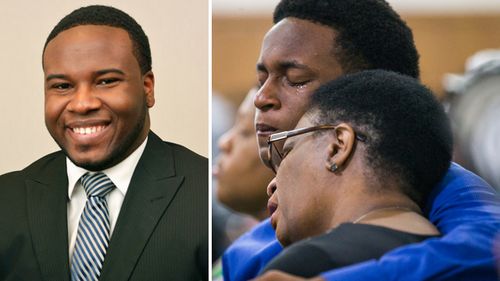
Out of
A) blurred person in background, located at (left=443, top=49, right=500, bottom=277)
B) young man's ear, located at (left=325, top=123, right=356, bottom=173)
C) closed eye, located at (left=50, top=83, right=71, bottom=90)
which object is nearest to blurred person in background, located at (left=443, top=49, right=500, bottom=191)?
blurred person in background, located at (left=443, top=49, right=500, bottom=277)

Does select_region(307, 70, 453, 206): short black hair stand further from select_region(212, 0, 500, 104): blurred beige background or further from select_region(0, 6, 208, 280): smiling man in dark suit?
select_region(0, 6, 208, 280): smiling man in dark suit

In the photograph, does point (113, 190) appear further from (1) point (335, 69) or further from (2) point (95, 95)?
(1) point (335, 69)

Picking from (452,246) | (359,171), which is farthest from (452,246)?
(359,171)

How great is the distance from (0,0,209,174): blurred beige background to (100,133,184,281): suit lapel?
2.5 inches

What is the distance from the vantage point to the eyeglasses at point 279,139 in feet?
4.34

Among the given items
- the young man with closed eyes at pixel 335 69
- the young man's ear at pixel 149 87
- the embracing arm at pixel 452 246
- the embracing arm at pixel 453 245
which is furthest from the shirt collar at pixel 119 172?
the embracing arm at pixel 453 245

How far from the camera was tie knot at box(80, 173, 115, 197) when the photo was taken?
1.76 metres

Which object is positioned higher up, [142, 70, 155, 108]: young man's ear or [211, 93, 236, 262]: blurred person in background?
[142, 70, 155, 108]: young man's ear

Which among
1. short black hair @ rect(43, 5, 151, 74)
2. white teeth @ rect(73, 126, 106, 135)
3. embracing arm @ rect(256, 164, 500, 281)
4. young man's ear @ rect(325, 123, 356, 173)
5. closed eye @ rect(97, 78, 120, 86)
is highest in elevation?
short black hair @ rect(43, 5, 151, 74)

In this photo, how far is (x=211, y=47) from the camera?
69.2 inches


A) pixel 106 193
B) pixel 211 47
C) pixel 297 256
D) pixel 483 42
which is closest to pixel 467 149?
pixel 483 42

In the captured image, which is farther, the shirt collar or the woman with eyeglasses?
the shirt collar

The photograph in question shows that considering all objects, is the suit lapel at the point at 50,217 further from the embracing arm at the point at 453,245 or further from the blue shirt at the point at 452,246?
the embracing arm at the point at 453,245

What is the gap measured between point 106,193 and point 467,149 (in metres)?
0.83
